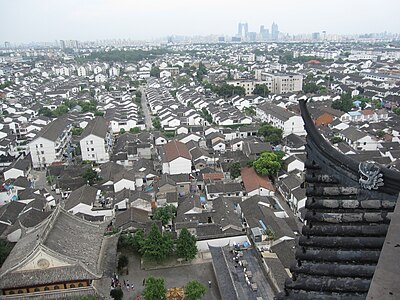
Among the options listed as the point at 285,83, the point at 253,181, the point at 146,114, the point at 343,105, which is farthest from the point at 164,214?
the point at 285,83

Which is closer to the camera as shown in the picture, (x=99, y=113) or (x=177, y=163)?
(x=177, y=163)

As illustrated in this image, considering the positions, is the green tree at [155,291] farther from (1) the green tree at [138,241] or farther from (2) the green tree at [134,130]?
(2) the green tree at [134,130]

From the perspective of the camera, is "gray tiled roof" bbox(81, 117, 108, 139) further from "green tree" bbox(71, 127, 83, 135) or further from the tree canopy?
the tree canopy

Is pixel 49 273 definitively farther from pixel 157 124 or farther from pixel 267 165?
pixel 157 124

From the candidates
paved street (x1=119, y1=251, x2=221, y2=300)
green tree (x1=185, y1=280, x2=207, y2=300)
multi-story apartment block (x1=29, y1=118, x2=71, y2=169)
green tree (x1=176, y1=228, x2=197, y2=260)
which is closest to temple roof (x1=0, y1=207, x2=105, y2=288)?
paved street (x1=119, y1=251, x2=221, y2=300)

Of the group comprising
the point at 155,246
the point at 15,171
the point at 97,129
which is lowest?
the point at 15,171

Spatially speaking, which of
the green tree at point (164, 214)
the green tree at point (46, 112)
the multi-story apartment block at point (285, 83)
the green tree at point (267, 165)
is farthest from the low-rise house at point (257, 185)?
the multi-story apartment block at point (285, 83)
